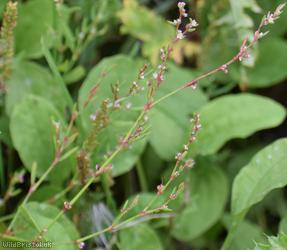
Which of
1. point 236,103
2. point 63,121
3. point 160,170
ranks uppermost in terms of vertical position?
point 63,121

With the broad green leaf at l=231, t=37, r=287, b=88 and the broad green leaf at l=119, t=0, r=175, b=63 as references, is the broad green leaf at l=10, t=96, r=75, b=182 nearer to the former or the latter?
the broad green leaf at l=119, t=0, r=175, b=63

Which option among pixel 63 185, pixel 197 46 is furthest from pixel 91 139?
pixel 197 46

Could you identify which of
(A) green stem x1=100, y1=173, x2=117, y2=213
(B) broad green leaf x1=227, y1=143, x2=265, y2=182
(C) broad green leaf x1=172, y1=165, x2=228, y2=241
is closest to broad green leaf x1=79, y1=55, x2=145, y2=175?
(A) green stem x1=100, y1=173, x2=117, y2=213

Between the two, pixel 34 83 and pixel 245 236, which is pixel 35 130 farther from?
pixel 245 236

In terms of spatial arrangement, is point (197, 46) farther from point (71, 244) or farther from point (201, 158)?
point (71, 244)

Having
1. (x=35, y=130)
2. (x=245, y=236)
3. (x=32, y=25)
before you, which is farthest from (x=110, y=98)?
(x=245, y=236)
